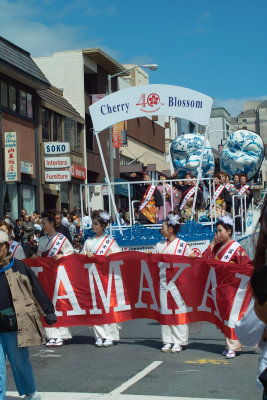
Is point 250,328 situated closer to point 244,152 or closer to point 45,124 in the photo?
point 244,152

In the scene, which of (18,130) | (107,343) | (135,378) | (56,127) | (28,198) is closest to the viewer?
(135,378)

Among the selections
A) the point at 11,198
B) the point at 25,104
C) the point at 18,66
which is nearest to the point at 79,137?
the point at 25,104

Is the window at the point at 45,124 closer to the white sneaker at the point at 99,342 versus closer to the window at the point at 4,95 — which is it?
the window at the point at 4,95

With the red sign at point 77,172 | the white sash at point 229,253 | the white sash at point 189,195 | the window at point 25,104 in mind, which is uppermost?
the window at point 25,104

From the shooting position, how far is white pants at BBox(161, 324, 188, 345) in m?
8.45

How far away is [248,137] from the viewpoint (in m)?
14.9

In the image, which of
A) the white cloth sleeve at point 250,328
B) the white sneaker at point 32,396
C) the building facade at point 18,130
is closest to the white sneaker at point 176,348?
the white sneaker at point 32,396

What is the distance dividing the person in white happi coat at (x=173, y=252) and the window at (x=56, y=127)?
73.5 feet

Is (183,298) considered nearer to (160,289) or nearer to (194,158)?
(160,289)

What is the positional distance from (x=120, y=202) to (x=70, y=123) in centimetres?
1030

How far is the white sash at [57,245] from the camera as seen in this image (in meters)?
9.14

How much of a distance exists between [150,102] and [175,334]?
14.9 ft

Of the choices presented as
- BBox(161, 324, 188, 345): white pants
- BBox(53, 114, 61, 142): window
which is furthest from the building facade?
BBox(161, 324, 188, 345): white pants

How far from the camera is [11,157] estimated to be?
24.4 m
